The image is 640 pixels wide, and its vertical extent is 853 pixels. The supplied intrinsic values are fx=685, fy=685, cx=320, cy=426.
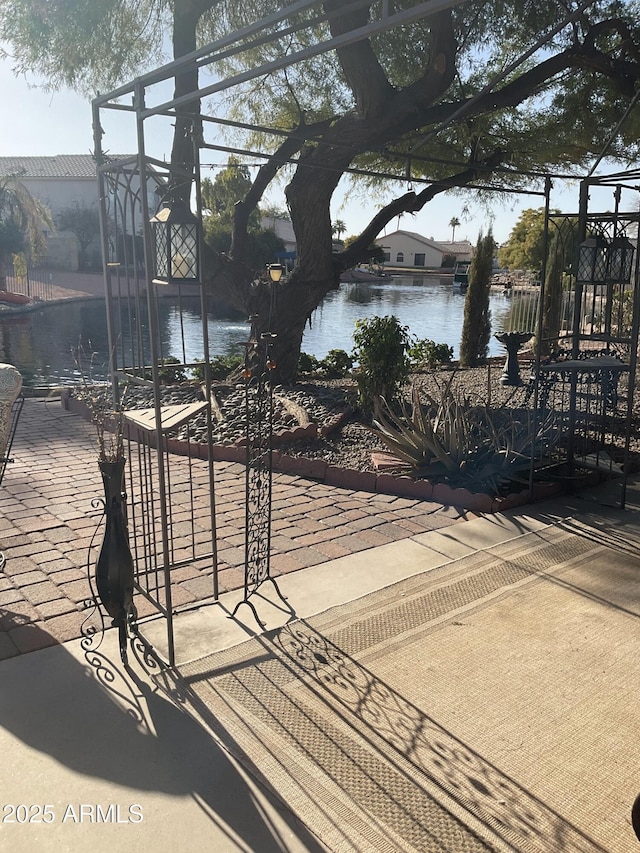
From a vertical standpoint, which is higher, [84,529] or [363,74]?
[363,74]

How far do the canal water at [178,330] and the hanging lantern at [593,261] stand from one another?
6.70m

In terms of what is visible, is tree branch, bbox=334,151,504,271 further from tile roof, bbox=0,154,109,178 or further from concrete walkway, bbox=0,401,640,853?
tile roof, bbox=0,154,109,178

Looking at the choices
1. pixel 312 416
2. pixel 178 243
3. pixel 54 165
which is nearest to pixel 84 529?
pixel 178 243

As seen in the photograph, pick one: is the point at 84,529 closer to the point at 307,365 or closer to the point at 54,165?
the point at 307,365

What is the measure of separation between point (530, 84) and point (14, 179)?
26075 mm

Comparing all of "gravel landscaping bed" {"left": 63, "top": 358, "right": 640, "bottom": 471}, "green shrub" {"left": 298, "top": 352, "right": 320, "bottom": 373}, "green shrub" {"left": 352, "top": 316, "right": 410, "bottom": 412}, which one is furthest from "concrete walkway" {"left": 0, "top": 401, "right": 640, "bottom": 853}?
"green shrub" {"left": 298, "top": 352, "right": 320, "bottom": 373}

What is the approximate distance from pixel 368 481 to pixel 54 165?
55127 millimetres

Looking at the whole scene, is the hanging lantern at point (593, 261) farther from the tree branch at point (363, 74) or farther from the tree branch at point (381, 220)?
the tree branch at point (381, 220)

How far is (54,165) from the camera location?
171 ft

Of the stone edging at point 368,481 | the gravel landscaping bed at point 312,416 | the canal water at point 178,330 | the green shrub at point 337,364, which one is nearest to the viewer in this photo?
the stone edging at point 368,481

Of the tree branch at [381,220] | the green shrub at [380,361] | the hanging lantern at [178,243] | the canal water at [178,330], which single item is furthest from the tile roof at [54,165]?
the hanging lantern at [178,243]

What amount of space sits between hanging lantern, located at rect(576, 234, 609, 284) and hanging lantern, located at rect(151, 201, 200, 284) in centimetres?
314

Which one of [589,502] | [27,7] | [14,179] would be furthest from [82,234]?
[589,502]

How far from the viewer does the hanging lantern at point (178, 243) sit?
2744 mm
